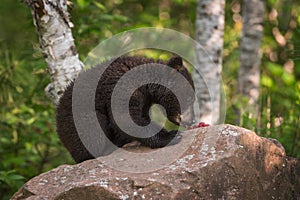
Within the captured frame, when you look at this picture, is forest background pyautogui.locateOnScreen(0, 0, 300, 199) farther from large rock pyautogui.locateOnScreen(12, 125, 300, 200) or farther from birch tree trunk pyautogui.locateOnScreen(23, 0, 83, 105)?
large rock pyautogui.locateOnScreen(12, 125, 300, 200)

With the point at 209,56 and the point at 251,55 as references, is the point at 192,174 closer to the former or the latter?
Result: the point at 209,56

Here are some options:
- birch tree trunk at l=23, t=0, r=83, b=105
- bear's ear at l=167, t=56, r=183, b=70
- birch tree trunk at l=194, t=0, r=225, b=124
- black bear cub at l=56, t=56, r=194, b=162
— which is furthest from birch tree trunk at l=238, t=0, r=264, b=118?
bear's ear at l=167, t=56, r=183, b=70

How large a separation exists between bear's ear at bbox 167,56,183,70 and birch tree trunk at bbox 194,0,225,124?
7.42 feet

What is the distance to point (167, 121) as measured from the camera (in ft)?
15.2

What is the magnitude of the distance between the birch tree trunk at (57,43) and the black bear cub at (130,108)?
661mm

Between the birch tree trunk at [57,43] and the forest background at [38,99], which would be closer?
the birch tree trunk at [57,43]

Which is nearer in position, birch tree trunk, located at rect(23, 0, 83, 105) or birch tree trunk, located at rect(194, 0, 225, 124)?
birch tree trunk, located at rect(23, 0, 83, 105)

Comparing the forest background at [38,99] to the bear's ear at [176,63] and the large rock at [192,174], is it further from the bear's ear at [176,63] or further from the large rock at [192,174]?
the bear's ear at [176,63]

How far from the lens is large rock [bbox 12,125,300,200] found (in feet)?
11.7

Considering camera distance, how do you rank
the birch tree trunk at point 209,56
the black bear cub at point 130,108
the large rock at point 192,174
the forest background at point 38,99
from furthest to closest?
the birch tree trunk at point 209,56, the forest background at point 38,99, the black bear cub at point 130,108, the large rock at point 192,174

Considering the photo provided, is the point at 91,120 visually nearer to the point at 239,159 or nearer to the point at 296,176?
the point at 239,159

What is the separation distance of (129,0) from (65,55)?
590 cm

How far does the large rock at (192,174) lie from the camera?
141 inches

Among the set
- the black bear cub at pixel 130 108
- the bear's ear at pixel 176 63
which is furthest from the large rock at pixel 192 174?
the bear's ear at pixel 176 63
